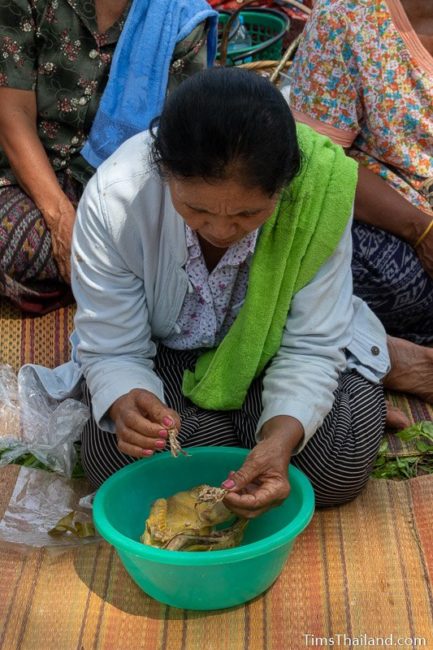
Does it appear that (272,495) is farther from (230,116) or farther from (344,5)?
(344,5)

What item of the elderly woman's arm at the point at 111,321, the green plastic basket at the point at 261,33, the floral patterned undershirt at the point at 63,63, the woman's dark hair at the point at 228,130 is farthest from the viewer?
the green plastic basket at the point at 261,33

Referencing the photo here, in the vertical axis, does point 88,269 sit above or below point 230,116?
below

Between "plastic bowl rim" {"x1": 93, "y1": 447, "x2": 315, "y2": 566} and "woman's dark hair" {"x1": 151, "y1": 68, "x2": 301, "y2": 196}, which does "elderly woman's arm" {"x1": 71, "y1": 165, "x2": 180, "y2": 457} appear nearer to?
"plastic bowl rim" {"x1": 93, "y1": 447, "x2": 315, "y2": 566}

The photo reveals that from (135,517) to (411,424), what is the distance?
2.70ft

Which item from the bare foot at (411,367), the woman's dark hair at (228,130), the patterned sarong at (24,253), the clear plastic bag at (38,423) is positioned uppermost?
the woman's dark hair at (228,130)

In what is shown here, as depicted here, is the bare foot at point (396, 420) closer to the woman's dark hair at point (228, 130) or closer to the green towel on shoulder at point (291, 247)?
the green towel on shoulder at point (291, 247)

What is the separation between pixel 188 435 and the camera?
6.64ft

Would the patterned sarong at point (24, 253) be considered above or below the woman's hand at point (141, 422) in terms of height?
below

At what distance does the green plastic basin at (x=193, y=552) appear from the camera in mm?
1607

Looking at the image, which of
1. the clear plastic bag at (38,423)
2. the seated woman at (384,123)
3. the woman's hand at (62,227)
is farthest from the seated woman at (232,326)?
the woman's hand at (62,227)

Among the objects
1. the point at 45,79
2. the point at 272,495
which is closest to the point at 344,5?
the point at 45,79

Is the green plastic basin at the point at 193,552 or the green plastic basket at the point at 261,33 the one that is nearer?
the green plastic basin at the point at 193,552

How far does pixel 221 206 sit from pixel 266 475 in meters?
0.53

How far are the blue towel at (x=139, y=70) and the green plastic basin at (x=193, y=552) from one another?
1096 mm
